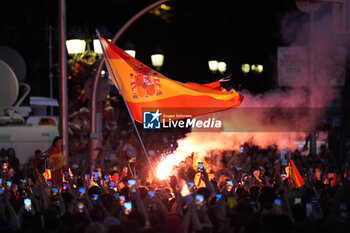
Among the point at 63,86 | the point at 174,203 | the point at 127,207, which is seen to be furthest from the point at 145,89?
the point at 127,207

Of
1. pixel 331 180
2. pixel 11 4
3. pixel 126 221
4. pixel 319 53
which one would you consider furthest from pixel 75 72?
pixel 126 221

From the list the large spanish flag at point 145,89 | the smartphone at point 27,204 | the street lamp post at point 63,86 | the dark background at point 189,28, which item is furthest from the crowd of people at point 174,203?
the dark background at point 189,28

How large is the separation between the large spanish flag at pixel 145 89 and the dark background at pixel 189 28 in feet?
54.5

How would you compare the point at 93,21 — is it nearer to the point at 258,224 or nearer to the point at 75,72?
the point at 75,72

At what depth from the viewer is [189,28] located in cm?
3531

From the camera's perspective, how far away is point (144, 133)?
99.8 ft

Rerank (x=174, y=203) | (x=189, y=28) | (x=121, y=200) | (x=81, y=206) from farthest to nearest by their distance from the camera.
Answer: (x=189, y=28), (x=174, y=203), (x=121, y=200), (x=81, y=206)

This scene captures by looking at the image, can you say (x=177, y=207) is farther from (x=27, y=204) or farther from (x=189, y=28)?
(x=189, y=28)

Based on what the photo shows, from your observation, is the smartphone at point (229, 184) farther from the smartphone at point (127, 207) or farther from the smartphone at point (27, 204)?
the smartphone at point (27, 204)

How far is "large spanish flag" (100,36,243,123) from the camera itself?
16312mm

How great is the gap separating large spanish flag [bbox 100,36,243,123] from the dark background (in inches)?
654

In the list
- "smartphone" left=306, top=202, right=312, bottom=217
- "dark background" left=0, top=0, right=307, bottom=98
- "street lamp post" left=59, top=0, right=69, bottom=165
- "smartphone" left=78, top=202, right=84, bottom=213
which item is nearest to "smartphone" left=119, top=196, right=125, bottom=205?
"smartphone" left=78, top=202, right=84, bottom=213

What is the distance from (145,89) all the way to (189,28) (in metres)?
19.1

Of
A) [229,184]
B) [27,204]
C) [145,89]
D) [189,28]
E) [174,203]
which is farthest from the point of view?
[189,28]
